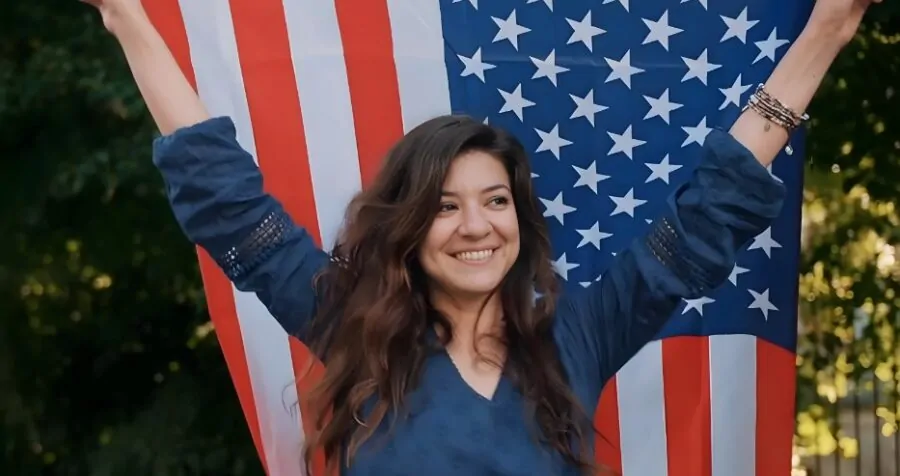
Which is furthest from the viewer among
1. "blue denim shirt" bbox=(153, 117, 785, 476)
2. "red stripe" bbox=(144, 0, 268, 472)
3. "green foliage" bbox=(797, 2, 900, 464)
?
"green foliage" bbox=(797, 2, 900, 464)

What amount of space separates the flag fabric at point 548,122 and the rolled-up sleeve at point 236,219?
0.57 m

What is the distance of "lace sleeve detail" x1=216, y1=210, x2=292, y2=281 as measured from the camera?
2178 millimetres

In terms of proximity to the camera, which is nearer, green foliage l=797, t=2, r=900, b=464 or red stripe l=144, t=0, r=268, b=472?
red stripe l=144, t=0, r=268, b=472

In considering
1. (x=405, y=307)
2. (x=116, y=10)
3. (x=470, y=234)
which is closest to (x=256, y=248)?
(x=405, y=307)

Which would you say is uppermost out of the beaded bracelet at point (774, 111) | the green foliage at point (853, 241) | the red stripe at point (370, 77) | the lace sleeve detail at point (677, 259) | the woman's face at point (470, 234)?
the red stripe at point (370, 77)

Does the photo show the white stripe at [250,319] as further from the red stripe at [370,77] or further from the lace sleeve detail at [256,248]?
the lace sleeve detail at [256,248]

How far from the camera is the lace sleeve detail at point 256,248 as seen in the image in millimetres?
2178

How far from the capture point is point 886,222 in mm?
4352

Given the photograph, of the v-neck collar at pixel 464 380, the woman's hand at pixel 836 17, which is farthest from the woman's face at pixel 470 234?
the woman's hand at pixel 836 17

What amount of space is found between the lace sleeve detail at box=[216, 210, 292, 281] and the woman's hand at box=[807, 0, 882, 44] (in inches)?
40.0

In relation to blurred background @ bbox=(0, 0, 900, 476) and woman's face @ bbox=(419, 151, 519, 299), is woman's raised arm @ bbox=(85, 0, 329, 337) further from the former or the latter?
blurred background @ bbox=(0, 0, 900, 476)

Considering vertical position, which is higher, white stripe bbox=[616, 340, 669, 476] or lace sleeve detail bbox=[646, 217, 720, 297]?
lace sleeve detail bbox=[646, 217, 720, 297]

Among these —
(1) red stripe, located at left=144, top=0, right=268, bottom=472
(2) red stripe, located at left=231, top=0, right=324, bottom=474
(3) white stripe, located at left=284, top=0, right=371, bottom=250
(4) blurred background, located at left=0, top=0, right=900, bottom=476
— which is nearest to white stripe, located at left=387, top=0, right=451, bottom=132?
(3) white stripe, located at left=284, top=0, right=371, bottom=250

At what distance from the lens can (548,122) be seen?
110 inches
